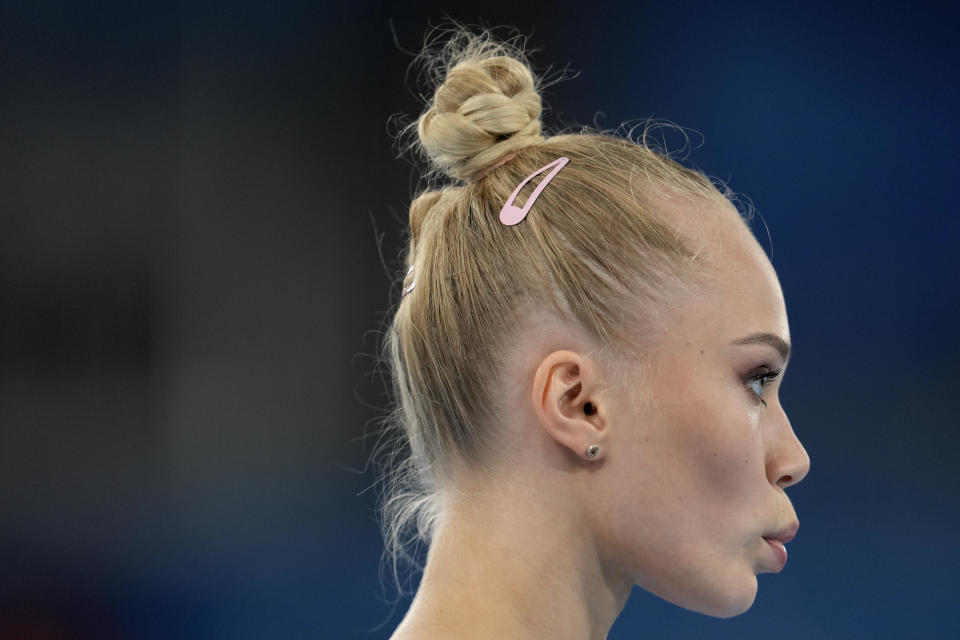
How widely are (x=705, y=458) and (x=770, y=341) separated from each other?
138mm

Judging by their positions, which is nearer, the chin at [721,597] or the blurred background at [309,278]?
the chin at [721,597]

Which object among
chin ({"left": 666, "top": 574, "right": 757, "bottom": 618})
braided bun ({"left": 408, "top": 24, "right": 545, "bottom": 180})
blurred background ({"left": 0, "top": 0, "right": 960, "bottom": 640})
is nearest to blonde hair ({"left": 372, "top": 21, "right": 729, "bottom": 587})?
braided bun ({"left": 408, "top": 24, "right": 545, "bottom": 180})

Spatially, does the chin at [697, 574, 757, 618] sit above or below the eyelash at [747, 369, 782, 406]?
below

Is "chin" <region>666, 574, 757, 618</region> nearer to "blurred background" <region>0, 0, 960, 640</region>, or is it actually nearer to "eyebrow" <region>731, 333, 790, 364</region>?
"eyebrow" <region>731, 333, 790, 364</region>

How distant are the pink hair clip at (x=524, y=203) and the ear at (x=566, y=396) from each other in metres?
0.16

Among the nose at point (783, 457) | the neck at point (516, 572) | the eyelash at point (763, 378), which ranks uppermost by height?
the eyelash at point (763, 378)

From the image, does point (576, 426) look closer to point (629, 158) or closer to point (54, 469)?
point (629, 158)

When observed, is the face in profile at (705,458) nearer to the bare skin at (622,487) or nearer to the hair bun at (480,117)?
the bare skin at (622,487)

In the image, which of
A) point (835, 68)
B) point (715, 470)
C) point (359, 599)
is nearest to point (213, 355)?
point (359, 599)

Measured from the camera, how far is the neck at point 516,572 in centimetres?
95

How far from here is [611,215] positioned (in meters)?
1.00

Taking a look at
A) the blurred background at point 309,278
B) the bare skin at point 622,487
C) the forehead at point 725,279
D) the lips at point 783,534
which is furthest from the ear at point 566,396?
the blurred background at point 309,278

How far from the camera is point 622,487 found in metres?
0.96

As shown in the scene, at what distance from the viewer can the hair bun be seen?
1.12 m
